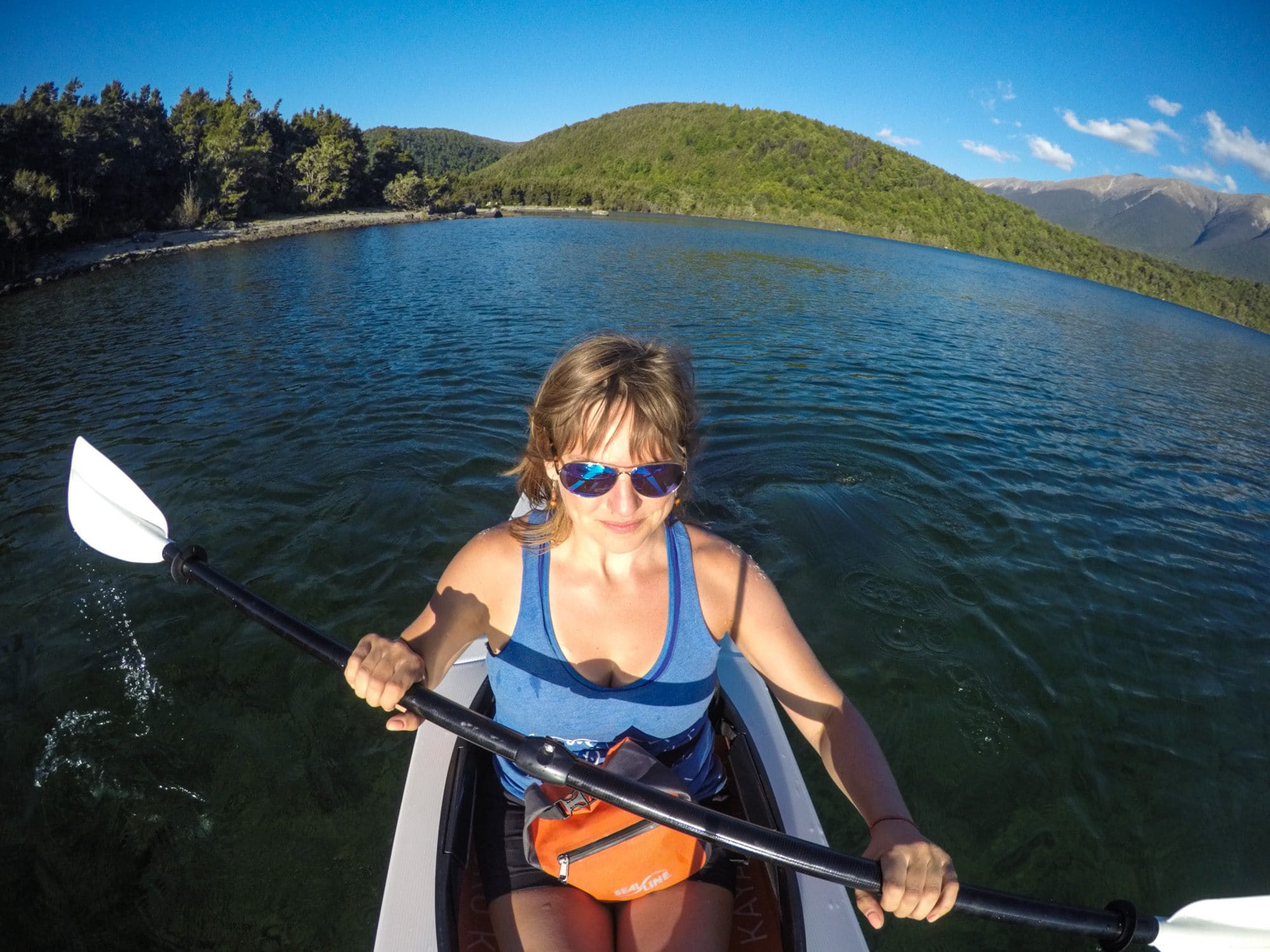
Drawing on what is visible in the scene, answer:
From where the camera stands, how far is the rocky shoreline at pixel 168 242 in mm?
22297

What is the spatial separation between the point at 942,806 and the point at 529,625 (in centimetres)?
327

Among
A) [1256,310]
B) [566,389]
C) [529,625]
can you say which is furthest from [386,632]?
[1256,310]

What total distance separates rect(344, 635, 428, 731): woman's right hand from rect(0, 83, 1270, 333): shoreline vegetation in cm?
2686

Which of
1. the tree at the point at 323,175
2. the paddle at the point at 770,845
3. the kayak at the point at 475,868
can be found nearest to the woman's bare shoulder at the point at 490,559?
the paddle at the point at 770,845

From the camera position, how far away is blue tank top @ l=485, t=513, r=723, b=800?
2.03 meters

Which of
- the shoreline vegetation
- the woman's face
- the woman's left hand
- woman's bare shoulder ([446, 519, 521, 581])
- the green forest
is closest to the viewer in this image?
the woman's left hand

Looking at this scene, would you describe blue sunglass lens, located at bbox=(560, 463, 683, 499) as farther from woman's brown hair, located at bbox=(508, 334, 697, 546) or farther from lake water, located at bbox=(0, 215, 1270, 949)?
lake water, located at bbox=(0, 215, 1270, 949)

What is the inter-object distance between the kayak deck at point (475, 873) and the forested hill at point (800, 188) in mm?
84521

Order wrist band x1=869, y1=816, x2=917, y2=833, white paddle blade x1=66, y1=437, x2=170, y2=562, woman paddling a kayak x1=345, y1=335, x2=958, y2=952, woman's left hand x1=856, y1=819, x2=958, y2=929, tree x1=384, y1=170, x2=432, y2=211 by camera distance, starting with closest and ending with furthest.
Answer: woman's left hand x1=856, y1=819, x2=958, y2=929 → wrist band x1=869, y1=816, x2=917, y2=833 → woman paddling a kayak x1=345, y1=335, x2=958, y2=952 → white paddle blade x1=66, y1=437, x2=170, y2=562 → tree x1=384, y1=170, x2=432, y2=211

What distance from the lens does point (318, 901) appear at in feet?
9.90

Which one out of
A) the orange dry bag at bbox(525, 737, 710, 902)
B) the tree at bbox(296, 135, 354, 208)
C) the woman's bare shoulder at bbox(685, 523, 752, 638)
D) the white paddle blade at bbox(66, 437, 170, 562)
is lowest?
the orange dry bag at bbox(525, 737, 710, 902)

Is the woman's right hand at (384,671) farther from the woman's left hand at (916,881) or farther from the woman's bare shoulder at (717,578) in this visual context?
the woman's left hand at (916,881)

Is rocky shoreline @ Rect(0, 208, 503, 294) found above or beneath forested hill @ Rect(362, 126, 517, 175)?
beneath

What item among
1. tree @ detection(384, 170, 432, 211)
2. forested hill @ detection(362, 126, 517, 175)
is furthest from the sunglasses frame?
forested hill @ detection(362, 126, 517, 175)
